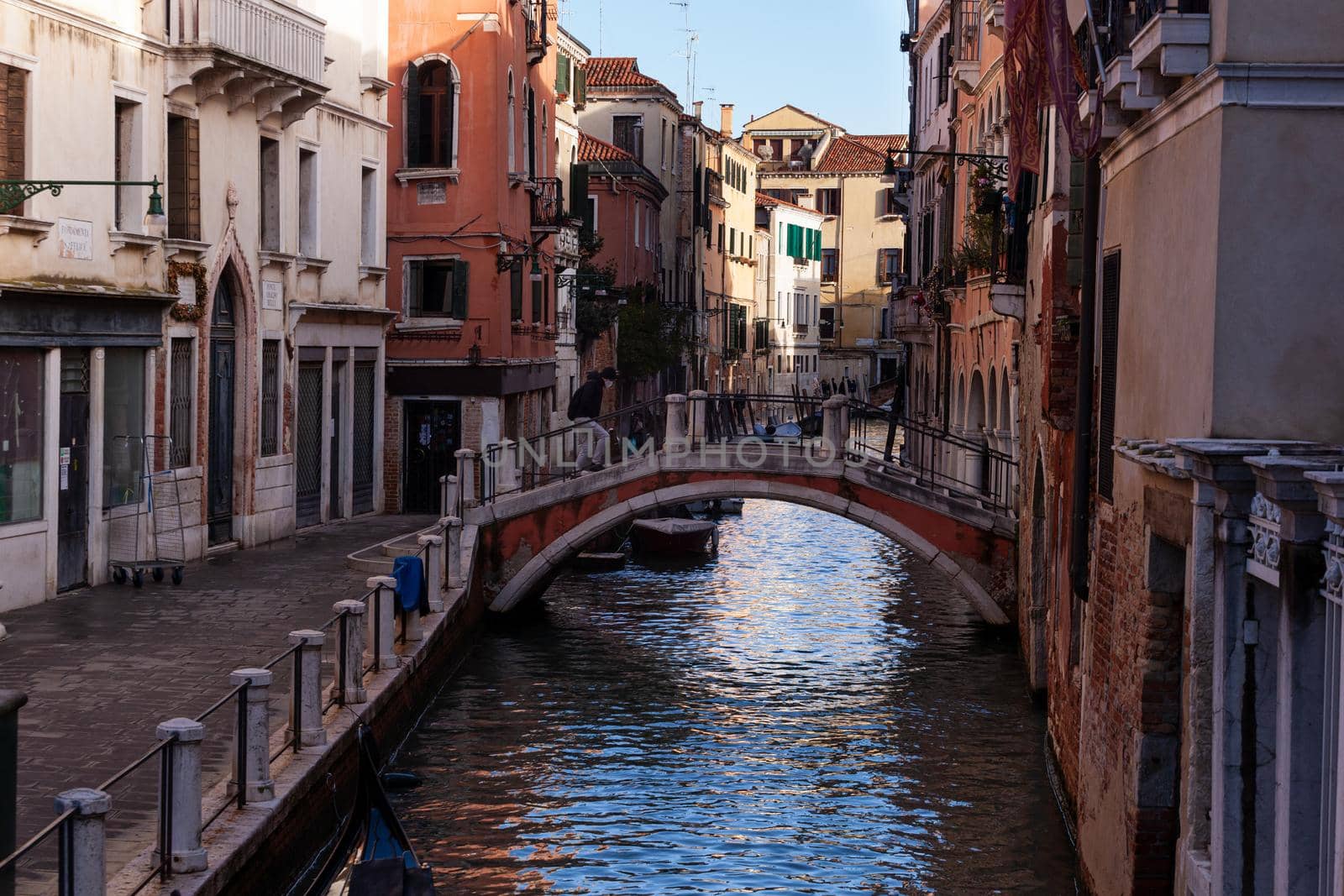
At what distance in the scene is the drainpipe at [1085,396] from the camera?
1003 centimetres

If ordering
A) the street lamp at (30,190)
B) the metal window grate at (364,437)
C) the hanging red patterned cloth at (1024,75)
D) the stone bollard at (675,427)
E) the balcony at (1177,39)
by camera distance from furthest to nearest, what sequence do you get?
the metal window grate at (364,437) < the stone bollard at (675,427) < the street lamp at (30,190) < the hanging red patterned cloth at (1024,75) < the balcony at (1177,39)

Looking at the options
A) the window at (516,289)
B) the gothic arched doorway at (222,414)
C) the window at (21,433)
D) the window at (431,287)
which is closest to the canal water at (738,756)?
the gothic arched doorway at (222,414)

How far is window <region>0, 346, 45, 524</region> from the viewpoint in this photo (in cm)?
1459

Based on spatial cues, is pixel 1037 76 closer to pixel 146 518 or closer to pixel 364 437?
pixel 146 518

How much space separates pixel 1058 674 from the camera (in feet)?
40.8

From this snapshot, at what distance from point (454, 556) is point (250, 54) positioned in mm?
5556

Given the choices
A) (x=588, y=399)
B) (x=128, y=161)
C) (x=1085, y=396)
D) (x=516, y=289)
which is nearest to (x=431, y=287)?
(x=516, y=289)

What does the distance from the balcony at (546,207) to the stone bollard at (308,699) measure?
59.2ft

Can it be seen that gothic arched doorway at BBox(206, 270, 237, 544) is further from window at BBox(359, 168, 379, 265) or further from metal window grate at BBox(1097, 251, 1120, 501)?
metal window grate at BBox(1097, 251, 1120, 501)

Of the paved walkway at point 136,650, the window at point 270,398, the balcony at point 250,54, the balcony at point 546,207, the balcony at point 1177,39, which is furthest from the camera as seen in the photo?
the balcony at point 546,207

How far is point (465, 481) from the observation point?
772 inches

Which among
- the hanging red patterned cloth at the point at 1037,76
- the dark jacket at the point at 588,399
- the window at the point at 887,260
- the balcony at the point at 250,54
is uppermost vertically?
the window at the point at 887,260

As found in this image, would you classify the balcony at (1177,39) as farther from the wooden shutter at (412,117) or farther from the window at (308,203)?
the wooden shutter at (412,117)

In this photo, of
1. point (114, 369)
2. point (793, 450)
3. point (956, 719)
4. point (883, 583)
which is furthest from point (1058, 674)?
point (883, 583)
